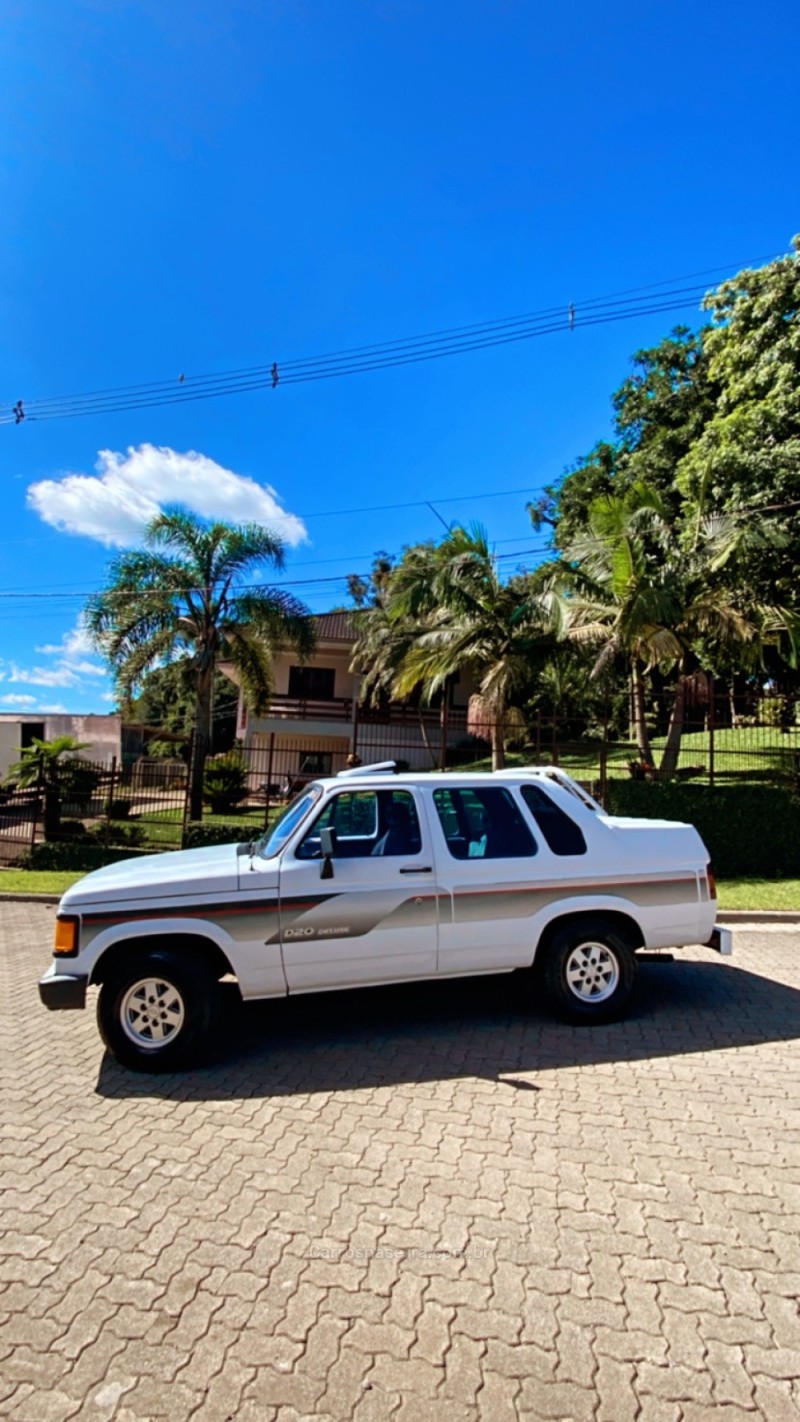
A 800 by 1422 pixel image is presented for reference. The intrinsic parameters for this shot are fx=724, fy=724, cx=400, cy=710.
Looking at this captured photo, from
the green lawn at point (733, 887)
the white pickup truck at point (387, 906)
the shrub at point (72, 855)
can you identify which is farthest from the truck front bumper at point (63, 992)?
the shrub at point (72, 855)

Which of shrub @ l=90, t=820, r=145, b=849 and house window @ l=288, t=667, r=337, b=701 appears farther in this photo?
house window @ l=288, t=667, r=337, b=701

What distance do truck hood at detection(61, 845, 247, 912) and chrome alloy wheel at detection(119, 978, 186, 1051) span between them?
528mm

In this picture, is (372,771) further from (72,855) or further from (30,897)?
(72,855)

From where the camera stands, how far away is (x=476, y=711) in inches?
637

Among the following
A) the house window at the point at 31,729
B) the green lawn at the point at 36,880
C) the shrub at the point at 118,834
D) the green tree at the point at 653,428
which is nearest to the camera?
the green lawn at the point at 36,880

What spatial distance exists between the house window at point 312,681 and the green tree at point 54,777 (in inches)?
581

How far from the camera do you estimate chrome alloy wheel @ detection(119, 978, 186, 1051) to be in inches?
171

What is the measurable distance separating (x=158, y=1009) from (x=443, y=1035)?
1863 mm

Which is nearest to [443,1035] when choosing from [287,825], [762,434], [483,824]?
[483,824]

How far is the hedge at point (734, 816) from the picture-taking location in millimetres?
11523

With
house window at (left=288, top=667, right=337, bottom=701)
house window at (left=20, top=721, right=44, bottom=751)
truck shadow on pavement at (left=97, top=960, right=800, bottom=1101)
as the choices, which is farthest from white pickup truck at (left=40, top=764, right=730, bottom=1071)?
house window at (left=20, top=721, right=44, bottom=751)

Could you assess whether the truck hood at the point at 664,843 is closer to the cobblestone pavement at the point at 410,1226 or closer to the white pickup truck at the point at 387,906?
the white pickup truck at the point at 387,906

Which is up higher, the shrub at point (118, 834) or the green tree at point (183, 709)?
the green tree at point (183, 709)

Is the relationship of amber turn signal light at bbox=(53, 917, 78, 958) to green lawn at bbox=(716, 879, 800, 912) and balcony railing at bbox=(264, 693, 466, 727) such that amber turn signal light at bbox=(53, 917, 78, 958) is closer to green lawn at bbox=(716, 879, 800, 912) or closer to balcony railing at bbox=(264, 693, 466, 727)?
green lawn at bbox=(716, 879, 800, 912)
